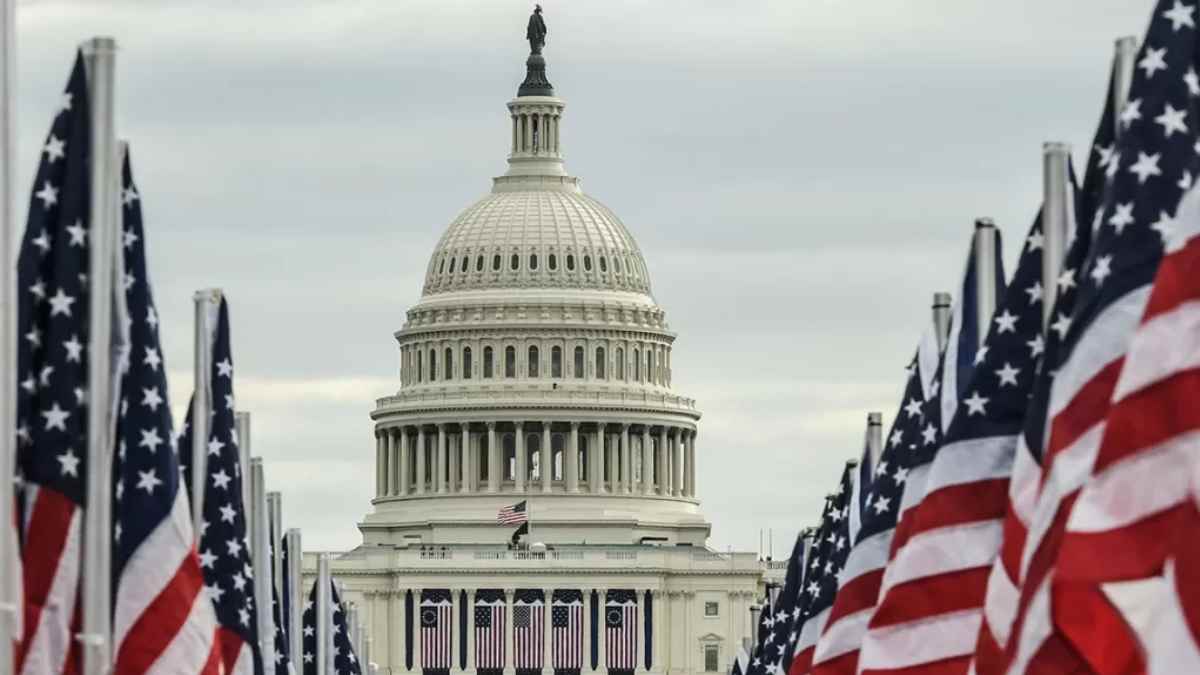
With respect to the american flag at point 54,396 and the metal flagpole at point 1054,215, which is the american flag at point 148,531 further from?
the metal flagpole at point 1054,215

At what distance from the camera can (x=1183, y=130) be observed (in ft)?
81.6

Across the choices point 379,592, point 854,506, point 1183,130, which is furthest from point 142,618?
point 379,592

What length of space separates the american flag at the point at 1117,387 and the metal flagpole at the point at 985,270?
9.58 meters

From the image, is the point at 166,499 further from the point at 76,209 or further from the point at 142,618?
the point at 76,209

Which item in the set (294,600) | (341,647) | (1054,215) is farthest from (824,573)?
(341,647)

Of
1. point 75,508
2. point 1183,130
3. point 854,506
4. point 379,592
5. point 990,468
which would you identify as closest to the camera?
point 1183,130

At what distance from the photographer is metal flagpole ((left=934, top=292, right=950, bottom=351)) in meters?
43.1

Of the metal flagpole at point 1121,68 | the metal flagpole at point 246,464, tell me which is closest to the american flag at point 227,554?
the metal flagpole at point 246,464

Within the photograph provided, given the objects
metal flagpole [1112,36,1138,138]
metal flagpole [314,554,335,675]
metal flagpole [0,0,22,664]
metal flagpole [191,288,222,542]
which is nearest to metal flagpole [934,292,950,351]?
metal flagpole [191,288,222,542]

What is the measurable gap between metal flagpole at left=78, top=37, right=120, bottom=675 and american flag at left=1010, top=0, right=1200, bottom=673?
554 cm

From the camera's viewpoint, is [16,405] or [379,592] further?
[379,592]

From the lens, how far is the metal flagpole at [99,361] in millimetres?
26219

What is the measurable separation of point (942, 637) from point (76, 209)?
752 cm

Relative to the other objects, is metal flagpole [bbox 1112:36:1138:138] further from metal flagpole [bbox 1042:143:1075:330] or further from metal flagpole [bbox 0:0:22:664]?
metal flagpole [bbox 0:0:22:664]
